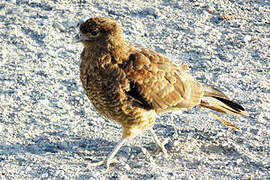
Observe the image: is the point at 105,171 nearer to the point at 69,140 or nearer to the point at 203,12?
the point at 69,140

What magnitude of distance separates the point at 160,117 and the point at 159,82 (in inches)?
42.5

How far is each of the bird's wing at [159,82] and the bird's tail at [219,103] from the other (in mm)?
130

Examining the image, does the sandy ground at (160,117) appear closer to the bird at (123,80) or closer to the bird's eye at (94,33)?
the bird at (123,80)

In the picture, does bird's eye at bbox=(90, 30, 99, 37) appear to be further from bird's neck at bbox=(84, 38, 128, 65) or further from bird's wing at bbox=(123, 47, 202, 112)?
bird's wing at bbox=(123, 47, 202, 112)

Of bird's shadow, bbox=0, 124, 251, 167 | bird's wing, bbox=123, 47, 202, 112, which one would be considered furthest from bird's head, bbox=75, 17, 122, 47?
bird's shadow, bbox=0, 124, 251, 167

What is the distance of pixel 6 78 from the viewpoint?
7.36 metres

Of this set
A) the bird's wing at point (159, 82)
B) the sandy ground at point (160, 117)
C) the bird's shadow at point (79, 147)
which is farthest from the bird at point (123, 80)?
the sandy ground at point (160, 117)

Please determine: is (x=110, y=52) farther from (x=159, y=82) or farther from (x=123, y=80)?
(x=159, y=82)

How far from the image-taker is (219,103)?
6.41 m

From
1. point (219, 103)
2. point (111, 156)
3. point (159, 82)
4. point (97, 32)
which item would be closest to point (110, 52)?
point (97, 32)

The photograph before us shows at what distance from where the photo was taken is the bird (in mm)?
5758

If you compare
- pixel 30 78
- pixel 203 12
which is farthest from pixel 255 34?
pixel 30 78

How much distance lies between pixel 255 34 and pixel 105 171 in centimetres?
399

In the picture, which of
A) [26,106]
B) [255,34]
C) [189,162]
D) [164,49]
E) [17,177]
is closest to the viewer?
[17,177]
